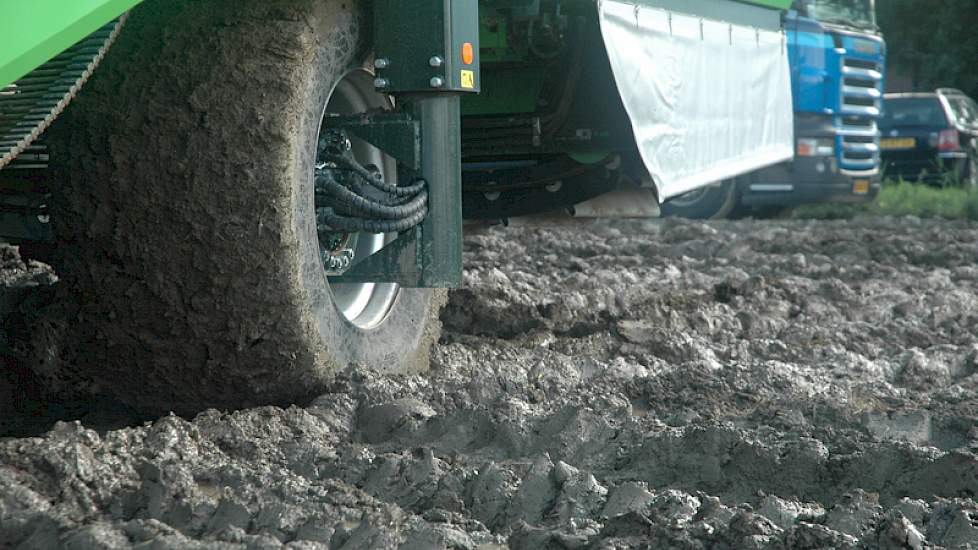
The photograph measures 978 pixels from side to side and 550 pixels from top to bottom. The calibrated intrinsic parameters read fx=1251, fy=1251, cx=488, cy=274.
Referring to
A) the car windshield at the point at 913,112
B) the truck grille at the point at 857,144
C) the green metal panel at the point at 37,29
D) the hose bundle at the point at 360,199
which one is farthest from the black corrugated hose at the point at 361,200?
the car windshield at the point at 913,112

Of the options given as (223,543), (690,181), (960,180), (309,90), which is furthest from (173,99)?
(960,180)

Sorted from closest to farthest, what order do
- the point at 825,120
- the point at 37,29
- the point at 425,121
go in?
the point at 37,29, the point at 425,121, the point at 825,120

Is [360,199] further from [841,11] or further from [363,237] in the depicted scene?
[841,11]

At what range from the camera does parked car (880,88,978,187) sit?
50.5ft

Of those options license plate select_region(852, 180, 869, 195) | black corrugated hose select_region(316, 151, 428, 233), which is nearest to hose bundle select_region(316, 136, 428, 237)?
black corrugated hose select_region(316, 151, 428, 233)

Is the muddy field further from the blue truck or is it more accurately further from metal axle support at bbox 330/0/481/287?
the blue truck

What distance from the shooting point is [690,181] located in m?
5.91

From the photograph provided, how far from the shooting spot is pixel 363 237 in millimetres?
3775

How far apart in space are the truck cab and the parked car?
419cm

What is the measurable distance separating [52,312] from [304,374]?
659mm

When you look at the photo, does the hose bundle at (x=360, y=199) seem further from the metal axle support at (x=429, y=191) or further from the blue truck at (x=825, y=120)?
the blue truck at (x=825, y=120)

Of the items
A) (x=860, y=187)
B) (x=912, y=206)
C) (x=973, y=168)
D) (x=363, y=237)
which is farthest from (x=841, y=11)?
(x=363, y=237)

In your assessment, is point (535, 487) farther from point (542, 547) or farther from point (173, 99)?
point (173, 99)

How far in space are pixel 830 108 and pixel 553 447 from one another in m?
8.04
